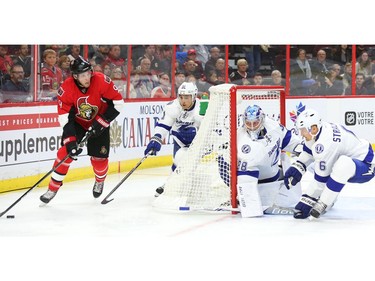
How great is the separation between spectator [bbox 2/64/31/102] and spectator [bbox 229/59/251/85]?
10.3ft

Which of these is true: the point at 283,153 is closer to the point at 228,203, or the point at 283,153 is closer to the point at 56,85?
the point at 228,203

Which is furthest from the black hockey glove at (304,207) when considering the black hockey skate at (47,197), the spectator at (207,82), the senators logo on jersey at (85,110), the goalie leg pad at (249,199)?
the spectator at (207,82)

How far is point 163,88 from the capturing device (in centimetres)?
1002

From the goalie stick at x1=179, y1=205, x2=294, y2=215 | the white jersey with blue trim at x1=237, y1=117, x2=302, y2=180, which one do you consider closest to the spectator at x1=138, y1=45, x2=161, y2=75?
the white jersey with blue trim at x1=237, y1=117, x2=302, y2=180

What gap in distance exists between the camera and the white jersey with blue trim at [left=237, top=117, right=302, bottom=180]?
6.33m

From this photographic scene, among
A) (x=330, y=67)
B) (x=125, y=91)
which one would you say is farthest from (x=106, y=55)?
(x=330, y=67)

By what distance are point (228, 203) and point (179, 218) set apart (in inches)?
15.7

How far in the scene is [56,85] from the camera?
27.7ft

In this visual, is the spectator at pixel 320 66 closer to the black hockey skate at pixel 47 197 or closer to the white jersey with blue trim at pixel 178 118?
the white jersey with blue trim at pixel 178 118

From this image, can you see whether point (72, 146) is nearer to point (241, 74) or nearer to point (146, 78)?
point (146, 78)

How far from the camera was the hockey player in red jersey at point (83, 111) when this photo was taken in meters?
6.73

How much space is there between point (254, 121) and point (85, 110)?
50.6 inches

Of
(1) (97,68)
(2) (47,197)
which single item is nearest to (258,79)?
(1) (97,68)

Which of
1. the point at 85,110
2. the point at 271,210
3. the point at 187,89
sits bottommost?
the point at 271,210
